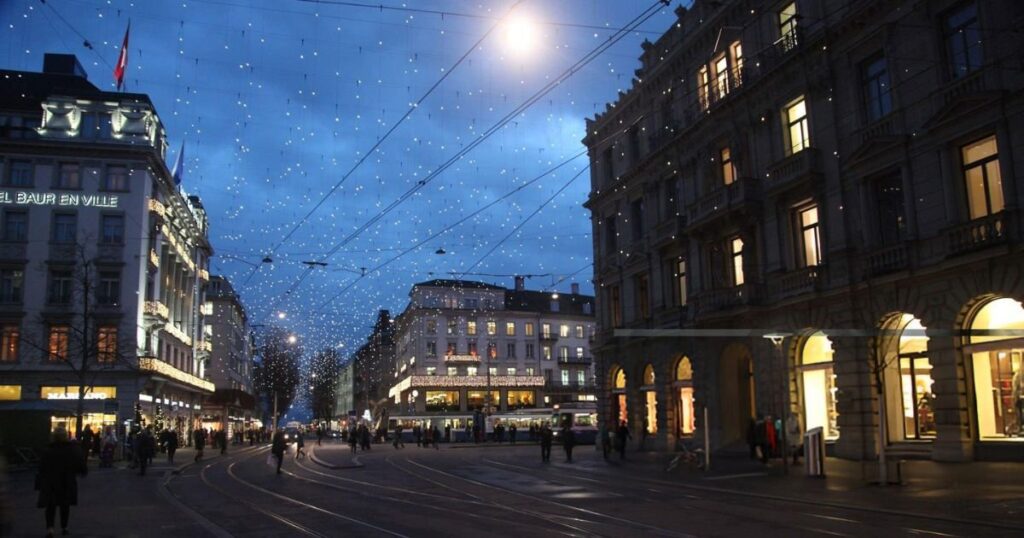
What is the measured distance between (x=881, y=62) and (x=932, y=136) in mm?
3704

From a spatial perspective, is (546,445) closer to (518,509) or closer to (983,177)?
(518,509)

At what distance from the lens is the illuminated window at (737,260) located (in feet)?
106

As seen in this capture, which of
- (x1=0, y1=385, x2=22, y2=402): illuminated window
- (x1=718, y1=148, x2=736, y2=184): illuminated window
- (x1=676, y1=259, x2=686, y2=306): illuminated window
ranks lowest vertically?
(x1=0, y1=385, x2=22, y2=402): illuminated window

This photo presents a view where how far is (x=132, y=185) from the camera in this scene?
53.0 meters

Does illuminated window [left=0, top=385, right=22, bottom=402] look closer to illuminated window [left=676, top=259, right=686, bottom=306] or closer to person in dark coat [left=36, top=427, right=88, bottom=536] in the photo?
illuminated window [left=676, top=259, right=686, bottom=306]

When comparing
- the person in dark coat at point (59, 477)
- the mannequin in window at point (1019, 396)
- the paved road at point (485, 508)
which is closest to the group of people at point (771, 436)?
the paved road at point (485, 508)

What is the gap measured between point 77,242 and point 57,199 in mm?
3747

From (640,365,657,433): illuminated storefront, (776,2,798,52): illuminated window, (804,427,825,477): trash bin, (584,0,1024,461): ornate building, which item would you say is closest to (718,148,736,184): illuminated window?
(584,0,1024,461): ornate building

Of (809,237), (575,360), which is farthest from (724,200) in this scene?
(575,360)

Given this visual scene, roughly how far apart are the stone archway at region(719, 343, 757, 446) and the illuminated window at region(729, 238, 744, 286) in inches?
109

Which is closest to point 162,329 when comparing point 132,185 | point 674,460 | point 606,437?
point 132,185

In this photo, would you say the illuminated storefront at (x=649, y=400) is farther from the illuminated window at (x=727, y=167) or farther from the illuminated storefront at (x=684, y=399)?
the illuminated window at (x=727, y=167)

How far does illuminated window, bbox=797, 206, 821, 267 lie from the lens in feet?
92.3

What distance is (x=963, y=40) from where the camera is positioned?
2228 cm
